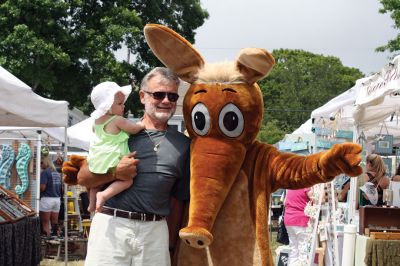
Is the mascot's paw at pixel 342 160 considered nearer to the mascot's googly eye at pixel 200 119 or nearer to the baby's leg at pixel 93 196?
the mascot's googly eye at pixel 200 119

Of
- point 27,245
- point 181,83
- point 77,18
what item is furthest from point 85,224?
point 181,83

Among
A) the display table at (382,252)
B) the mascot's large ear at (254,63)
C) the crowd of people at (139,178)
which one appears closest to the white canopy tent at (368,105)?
the display table at (382,252)

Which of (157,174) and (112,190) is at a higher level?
(157,174)

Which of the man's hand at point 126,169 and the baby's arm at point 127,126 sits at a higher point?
the baby's arm at point 127,126

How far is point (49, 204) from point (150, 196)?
381 inches

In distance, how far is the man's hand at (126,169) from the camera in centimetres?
380

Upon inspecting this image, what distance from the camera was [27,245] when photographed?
8023 millimetres

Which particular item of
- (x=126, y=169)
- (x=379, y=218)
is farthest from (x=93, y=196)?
(x=379, y=218)

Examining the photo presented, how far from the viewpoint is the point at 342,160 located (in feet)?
11.9

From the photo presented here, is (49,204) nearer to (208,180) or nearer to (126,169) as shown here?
(126,169)

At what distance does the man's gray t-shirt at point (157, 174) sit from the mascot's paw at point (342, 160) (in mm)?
805

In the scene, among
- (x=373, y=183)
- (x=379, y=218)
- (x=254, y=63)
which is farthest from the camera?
(x=373, y=183)

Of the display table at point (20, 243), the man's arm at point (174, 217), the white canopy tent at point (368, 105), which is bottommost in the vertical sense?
the display table at point (20, 243)

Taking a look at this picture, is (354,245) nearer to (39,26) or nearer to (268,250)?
(268,250)
